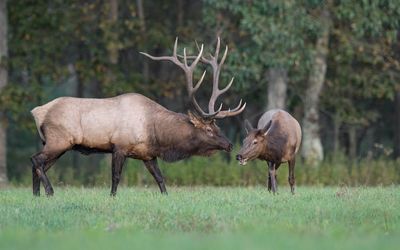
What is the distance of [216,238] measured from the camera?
1084 centimetres

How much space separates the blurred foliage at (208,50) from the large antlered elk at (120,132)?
28.0 ft

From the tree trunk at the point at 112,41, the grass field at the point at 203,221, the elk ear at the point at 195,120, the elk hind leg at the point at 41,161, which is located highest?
the tree trunk at the point at 112,41

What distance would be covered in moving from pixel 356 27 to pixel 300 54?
1.50 m

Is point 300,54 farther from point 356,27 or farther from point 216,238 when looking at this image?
point 216,238

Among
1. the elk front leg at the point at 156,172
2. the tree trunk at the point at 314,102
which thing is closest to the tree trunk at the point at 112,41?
the tree trunk at the point at 314,102

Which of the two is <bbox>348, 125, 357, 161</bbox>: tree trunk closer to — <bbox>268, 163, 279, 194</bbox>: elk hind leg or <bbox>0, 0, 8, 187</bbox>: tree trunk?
<bbox>0, 0, 8, 187</bbox>: tree trunk

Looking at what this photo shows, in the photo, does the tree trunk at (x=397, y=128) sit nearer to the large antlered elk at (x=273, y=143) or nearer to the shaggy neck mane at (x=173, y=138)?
the large antlered elk at (x=273, y=143)

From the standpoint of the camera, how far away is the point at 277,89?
94.5 ft

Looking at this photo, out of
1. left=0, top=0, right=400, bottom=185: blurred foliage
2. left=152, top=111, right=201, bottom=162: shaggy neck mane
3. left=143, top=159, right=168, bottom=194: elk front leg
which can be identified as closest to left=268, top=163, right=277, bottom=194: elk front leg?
left=152, top=111, right=201, bottom=162: shaggy neck mane

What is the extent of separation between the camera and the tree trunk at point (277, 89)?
28750 mm

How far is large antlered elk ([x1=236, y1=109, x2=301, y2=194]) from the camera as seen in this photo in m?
17.5

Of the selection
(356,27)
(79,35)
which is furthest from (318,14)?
(79,35)

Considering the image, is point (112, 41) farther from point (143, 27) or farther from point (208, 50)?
point (208, 50)

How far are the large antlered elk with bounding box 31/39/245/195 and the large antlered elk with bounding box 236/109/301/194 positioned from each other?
353 mm
